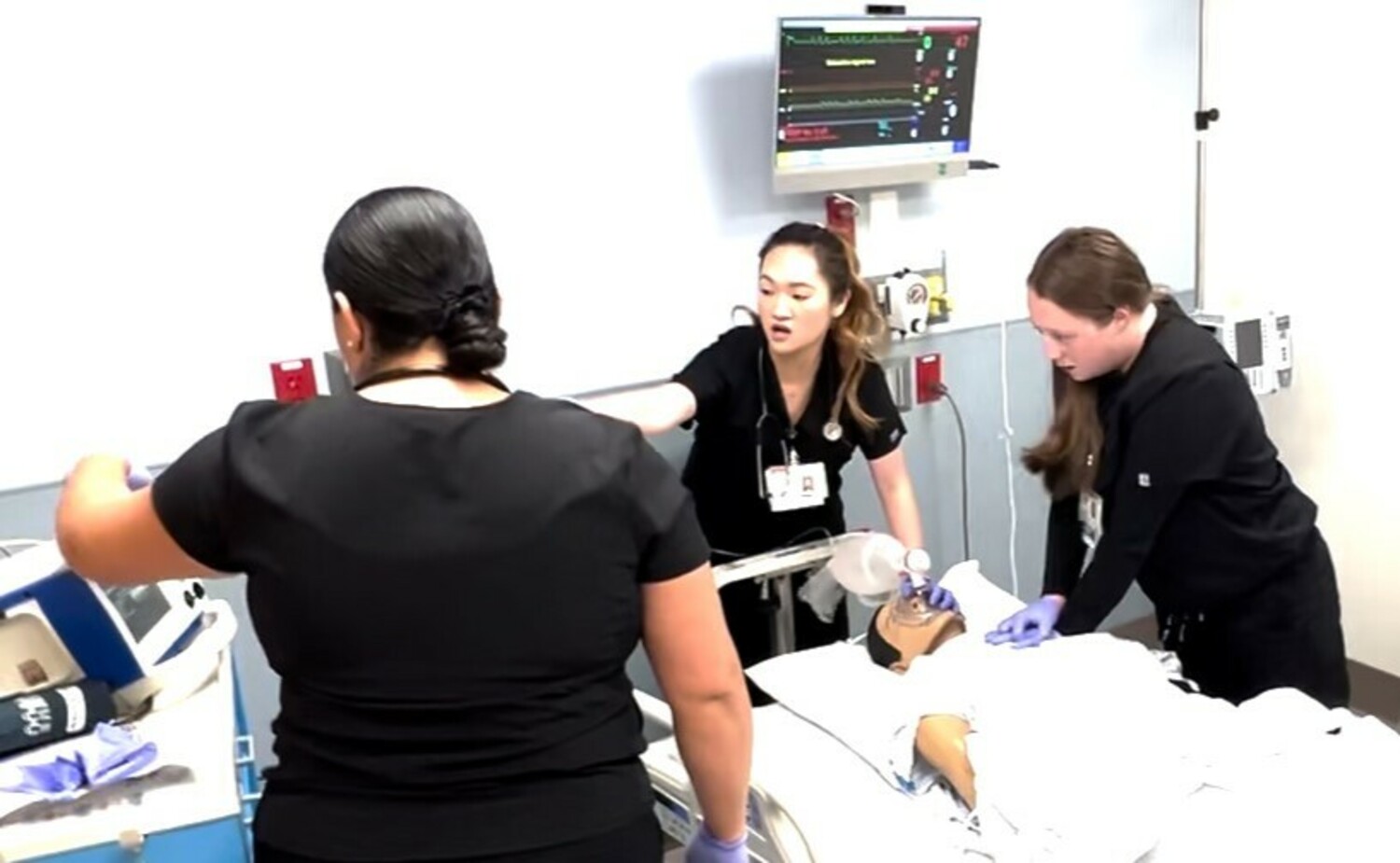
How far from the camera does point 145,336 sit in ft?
7.30

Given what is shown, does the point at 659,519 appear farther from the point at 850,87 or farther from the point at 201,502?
the point at 850,87

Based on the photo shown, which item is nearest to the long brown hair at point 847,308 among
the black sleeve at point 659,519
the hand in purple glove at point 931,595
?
the hand in purple glove at point 931,595

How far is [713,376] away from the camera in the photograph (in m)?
2.36

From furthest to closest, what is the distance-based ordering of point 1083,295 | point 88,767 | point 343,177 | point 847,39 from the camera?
point 847,39 < point 343,177 < point 1083,295 < point 88,767

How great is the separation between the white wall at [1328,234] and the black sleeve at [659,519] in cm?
246

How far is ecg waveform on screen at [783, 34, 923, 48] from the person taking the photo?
2.56 m

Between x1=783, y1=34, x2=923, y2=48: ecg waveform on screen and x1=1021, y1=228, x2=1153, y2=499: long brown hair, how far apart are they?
79 cm

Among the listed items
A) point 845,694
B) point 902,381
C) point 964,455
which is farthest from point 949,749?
point 964,455

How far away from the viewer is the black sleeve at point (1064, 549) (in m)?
2.28

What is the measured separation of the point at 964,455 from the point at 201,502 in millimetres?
2375

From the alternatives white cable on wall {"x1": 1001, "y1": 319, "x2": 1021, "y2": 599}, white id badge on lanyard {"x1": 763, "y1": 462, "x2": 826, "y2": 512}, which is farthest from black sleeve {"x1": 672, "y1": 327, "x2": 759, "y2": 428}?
white cable on wall {"x1": 1001, "y1": 319, "x2": 1021, "y2": 599}

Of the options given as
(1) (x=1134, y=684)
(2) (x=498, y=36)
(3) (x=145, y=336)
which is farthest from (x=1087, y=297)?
(3) (x=145, y=336)

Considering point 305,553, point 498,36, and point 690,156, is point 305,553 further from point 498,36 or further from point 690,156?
point 690,156

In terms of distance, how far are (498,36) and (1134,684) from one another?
1612 mm
